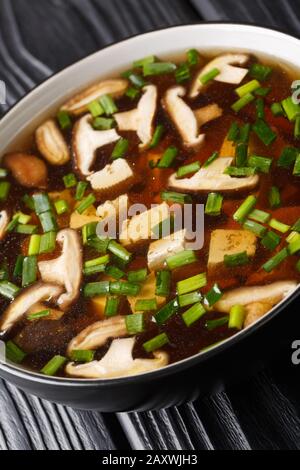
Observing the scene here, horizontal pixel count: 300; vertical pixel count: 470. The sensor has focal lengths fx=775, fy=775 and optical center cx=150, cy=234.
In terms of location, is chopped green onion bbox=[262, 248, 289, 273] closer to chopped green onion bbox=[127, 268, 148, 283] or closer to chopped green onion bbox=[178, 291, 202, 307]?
chopped green onion bbox=[178, 291, 202, 307]

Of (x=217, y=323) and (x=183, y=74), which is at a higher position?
(x=183, y=74)

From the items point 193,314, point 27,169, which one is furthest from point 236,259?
point 27,169

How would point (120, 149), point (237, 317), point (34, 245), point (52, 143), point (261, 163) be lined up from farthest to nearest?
point (52, 143), point (120, 149), point (34, 245), point (261, 163), point (237, 317)

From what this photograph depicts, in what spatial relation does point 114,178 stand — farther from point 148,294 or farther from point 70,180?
point 148,294

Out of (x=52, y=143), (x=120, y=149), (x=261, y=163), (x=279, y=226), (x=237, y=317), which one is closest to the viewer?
(x=237, y=317)

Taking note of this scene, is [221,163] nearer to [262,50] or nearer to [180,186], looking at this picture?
[180,186]

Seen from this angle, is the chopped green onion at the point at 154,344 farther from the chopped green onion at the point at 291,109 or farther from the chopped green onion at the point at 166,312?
the chopped green onion at the point at 291,109
